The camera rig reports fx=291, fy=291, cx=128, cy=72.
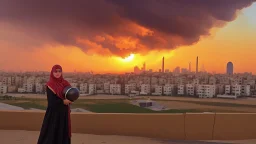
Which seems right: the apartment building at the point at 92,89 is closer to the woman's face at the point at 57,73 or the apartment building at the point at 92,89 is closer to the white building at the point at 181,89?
the white building at the point at 181,89

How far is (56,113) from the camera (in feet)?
11.0

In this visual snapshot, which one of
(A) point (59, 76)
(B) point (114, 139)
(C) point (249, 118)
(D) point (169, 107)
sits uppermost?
(A) point (59, 76)

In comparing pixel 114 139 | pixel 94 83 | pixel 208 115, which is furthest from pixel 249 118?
pixel 94 83

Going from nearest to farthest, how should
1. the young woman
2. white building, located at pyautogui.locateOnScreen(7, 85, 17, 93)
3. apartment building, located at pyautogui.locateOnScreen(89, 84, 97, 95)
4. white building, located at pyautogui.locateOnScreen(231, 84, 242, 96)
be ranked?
the young woman, white building, located at pyautogui.locateOnScreen(7, 85, 17, 93), white building, located at pyautogui.locateOnScreen(231, 84, 242, 96), apartment building, located at pyautogui.locateOnScreen(89, 84, 97, 95)

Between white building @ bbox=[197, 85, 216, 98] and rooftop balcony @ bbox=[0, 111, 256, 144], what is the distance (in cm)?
3179

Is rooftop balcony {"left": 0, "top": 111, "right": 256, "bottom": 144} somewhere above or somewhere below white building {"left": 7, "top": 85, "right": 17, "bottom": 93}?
above

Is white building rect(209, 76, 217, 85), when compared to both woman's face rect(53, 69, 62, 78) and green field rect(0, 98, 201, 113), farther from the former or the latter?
woman's face rect(53, 69, 62, 78)

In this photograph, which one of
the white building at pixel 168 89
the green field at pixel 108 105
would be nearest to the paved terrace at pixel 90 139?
the green field at pixel 108 105

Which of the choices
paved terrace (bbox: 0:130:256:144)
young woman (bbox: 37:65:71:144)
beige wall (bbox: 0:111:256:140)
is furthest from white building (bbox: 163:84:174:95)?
young woman (bbox: 37:65:71:144)

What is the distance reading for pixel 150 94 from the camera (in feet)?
130

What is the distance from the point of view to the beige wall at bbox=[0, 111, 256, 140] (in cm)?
504

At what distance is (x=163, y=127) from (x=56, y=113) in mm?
2285

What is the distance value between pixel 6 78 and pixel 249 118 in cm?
3220

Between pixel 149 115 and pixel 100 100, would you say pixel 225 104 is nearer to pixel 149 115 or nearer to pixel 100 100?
pixel 100 100
